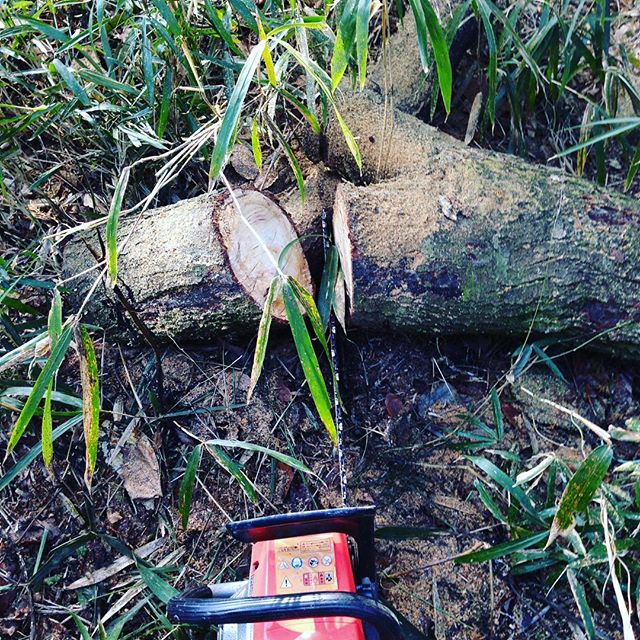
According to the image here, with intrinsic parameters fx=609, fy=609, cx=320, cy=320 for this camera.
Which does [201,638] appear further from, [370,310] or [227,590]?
[370,310]

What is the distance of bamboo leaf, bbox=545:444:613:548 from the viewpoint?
1.19 metres

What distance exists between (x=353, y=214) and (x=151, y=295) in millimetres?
581

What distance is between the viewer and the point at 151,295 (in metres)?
1.63

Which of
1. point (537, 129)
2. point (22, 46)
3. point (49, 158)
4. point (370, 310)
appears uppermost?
point (22, 46)

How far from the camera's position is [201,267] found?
1582mm

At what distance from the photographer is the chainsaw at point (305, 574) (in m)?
1.05

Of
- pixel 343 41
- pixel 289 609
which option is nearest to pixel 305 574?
pixel 289 609

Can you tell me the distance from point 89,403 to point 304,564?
55 centimetres

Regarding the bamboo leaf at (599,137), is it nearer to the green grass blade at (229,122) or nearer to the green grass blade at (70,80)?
the green grass blade at (229,122)

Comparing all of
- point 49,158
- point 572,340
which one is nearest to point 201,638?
point 572,340

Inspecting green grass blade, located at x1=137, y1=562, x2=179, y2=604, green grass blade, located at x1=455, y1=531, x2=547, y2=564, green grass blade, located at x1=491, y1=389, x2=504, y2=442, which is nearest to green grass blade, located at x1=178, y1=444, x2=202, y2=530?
green grass blade, located at x1=137, y1=562, x2=179, y2=604

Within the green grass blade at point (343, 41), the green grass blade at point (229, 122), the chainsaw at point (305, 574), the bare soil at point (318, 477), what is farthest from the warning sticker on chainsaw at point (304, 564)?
the green grass blade at point (343, 41)

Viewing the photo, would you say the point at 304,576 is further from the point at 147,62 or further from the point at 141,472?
the point at 147,62

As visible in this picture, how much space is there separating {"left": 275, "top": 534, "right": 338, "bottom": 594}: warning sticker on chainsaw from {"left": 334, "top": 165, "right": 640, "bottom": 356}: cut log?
1.96ft
